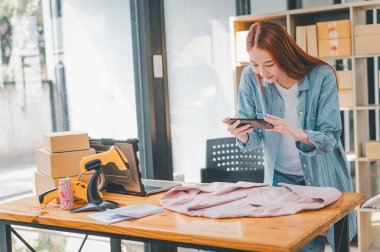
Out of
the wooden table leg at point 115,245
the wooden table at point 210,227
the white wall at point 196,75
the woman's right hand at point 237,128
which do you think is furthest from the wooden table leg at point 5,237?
the white wall at point 196,75

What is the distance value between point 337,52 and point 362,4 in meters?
0.38

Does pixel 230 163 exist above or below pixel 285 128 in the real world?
below

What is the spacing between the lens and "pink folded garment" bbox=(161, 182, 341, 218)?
2.19 metres

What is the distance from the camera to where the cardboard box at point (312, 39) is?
444 centimetres

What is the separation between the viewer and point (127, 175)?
8.82ft

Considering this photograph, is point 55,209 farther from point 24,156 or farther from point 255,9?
point 255,9

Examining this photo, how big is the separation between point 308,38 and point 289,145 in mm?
1948

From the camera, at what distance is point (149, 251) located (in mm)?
3996

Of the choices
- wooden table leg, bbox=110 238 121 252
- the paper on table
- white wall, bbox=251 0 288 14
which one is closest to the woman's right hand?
the paper on table

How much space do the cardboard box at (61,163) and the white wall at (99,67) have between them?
79 cm

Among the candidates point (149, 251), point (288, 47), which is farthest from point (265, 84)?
point (149, 251)

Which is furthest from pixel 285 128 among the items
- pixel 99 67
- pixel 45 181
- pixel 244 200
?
pixel 99 67

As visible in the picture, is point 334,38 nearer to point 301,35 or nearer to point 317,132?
point 301,35

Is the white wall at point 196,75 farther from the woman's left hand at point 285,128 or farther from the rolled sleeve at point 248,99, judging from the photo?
the woman's left hand at point 285,128
